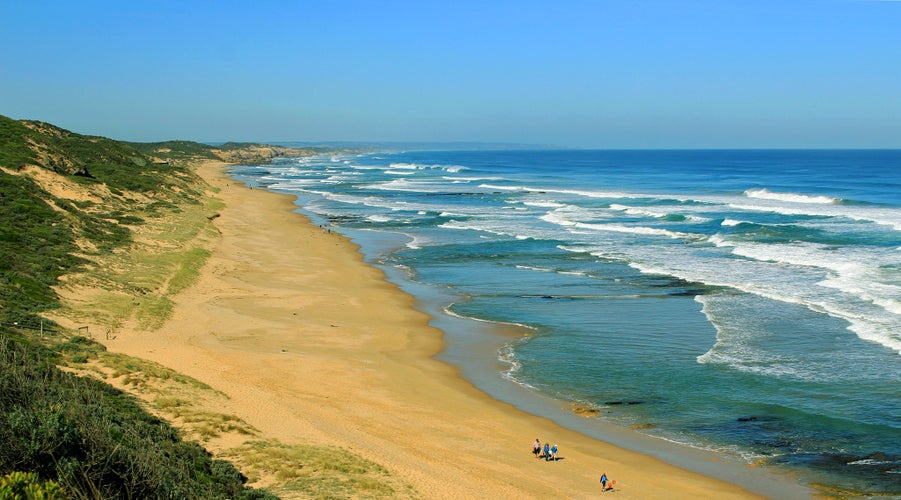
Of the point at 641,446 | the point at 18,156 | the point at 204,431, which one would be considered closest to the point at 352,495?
the point at 204,431

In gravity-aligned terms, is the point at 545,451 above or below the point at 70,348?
below

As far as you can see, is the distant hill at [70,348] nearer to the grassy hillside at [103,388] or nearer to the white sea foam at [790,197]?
the grassy hillside at [103,388]

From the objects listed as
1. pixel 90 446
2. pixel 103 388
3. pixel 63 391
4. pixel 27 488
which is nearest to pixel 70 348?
pixel 103 388

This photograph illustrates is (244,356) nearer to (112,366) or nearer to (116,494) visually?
(112,366)

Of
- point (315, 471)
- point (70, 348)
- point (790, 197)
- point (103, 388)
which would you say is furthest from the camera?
point (790, 197)

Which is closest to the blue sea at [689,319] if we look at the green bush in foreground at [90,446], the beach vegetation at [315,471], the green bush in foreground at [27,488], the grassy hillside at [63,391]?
the beach vegetation at [315,471]

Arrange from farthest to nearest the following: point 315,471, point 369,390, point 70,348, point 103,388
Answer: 1. point 369,390
2. point 70,348
3. point 103,388
4. point 315,471

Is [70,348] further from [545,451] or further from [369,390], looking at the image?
[545,451]

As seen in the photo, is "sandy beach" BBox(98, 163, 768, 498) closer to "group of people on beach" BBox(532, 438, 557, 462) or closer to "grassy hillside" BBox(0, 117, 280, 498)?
"group of people on beach" BBox(532, 438, 557, 462)
